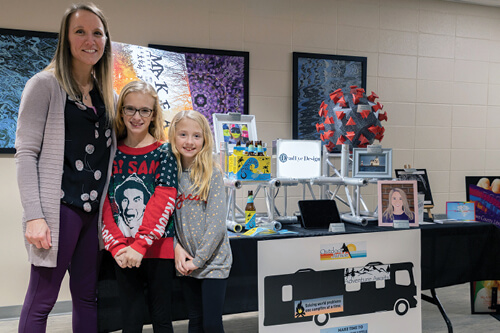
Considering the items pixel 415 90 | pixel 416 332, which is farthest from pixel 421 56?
pixel 416 332

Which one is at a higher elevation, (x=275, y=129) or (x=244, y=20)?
(x=244, y=20)

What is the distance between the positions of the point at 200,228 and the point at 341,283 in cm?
85

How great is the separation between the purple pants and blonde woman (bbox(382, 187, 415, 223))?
1.49m

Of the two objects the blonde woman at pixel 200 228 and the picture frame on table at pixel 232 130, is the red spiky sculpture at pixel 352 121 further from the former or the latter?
the blonde woman at pixel 200 228

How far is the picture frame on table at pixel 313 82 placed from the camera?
350cm

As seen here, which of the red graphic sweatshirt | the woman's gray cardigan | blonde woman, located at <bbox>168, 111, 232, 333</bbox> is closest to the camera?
the woman's gray cardigan

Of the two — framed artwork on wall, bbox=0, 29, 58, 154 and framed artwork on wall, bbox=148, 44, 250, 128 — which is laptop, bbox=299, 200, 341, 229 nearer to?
framed artwork on wall, bbox=148, 44, 250, 128

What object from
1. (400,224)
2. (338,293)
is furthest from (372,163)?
(338,293)

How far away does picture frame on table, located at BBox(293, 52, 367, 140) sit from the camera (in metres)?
3.50


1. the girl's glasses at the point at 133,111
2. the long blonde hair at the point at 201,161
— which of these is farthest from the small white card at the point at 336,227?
the girl's glasses at the point at 133,111

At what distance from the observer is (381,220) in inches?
88.9

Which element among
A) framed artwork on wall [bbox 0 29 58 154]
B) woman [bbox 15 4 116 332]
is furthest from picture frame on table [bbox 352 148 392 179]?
framed artwork on wall [bbox 0 29 58 154]

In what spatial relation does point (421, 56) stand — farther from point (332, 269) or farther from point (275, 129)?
point (332, 269)

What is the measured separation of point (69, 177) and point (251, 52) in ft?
7.39
